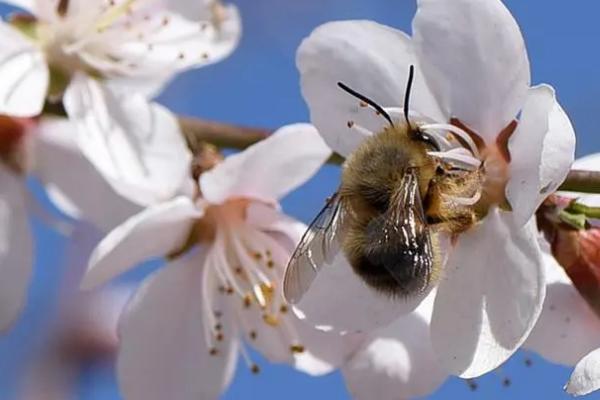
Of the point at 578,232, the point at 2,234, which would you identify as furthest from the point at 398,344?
the point at 2,234

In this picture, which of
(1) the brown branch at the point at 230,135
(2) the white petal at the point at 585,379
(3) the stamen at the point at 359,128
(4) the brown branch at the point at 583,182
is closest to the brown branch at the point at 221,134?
(1) the brown branch at the point at 230,135

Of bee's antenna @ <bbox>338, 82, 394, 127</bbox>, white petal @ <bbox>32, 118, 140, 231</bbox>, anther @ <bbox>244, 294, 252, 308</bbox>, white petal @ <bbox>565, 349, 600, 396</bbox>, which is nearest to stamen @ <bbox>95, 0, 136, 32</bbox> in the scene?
white petal @ <bbox>32, 118, 140, 231</bbox>

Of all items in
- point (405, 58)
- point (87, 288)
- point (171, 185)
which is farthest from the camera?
point (171, 185)

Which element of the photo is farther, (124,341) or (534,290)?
(124,341)

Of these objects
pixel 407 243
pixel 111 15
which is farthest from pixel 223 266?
pixel 407 243

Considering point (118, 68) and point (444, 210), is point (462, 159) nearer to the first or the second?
point (444, 210)

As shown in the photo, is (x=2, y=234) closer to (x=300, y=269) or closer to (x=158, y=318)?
(x=158, y=318)

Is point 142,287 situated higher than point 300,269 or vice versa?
point 300,269
